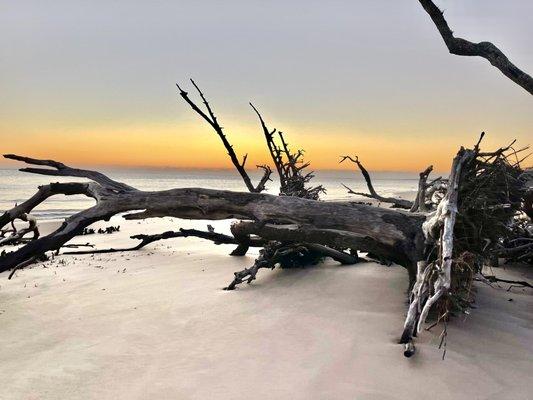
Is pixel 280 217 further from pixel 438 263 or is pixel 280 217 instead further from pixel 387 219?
pixel 438 263

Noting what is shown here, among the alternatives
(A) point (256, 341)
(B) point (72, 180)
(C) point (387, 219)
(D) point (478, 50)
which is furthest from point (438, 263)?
(B) point (72, 180)

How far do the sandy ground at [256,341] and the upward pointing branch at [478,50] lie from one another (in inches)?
92.1

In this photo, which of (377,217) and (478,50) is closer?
(377,217)

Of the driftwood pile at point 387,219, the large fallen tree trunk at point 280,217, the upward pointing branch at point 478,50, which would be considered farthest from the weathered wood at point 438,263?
the upward pointing branch at point 478,50

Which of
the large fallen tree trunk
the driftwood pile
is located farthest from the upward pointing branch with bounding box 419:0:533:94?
the large fallen tree trunk

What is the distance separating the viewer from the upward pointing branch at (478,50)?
5168mm

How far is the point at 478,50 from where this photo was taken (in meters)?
5.31

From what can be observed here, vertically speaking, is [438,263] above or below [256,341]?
above

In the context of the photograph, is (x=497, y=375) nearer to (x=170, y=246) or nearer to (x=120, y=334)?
(x=120, y=334)

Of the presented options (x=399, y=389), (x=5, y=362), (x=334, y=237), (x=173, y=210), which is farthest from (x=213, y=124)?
(x=399, y=389)

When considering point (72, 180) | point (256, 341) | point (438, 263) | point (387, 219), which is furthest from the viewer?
point (72, 180)

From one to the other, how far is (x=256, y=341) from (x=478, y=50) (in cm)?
402

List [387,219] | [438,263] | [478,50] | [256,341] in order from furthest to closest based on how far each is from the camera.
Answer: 1. [478,50]
2. [387,219]
3. [256,341]
4. [438,263]

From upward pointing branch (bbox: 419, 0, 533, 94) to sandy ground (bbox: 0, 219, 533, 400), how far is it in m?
2.34
